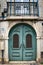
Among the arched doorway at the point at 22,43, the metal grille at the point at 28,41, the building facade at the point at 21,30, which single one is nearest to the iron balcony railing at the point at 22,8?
the building facade at the point at 21,30

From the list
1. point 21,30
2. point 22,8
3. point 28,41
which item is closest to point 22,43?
point 28,41

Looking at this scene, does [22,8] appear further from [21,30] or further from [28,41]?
[28,41]

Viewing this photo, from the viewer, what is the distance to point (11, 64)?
14.6 meters

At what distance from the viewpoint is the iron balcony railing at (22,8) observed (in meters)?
15.0

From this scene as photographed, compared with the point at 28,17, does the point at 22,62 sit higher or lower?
lower

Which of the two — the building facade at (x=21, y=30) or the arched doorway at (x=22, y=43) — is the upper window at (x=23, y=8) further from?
the arched doorway at (x=22, y=43)

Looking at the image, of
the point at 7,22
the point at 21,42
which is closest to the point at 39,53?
the point at 21,42

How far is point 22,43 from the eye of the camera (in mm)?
15164

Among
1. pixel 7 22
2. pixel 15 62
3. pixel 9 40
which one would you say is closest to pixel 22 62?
pixel 15 62

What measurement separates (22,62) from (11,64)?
664 millimetres

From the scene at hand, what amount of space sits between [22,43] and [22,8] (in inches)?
77.6

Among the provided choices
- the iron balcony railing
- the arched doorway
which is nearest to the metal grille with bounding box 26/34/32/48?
the arched doorway

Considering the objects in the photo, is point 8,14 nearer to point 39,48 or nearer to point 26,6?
point 26,6

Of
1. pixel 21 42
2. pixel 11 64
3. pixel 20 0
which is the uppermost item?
pixel 20 0
